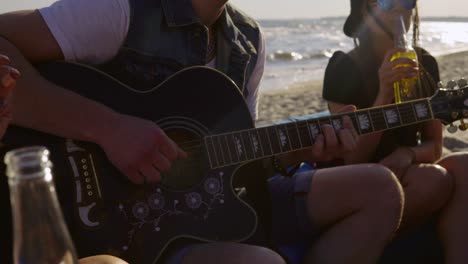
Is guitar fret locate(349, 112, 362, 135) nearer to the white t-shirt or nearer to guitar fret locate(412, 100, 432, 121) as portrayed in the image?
guitar fret locate(412, 100, 432, 121)

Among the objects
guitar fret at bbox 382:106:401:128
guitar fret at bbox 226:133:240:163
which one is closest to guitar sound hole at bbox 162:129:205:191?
guitar fret at bbox 226:133:240:163

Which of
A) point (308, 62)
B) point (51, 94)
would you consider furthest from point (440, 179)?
point (308, 62)

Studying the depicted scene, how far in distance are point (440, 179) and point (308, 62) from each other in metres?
13.9

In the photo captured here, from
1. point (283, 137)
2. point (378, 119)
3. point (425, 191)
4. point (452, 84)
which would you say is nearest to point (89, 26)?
point (283, 137)

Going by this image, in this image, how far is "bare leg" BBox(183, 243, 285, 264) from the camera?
1.88 metres

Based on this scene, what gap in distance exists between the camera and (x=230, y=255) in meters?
1.89

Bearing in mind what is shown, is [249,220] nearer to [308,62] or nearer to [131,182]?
[131,182]

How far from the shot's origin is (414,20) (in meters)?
3.06

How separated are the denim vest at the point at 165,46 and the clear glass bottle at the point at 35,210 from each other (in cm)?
123

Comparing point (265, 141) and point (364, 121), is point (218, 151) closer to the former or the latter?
point (265, 141)

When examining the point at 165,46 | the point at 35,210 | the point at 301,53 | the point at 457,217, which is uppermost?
the point at 35,210

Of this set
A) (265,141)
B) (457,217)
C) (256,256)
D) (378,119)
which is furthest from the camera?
(378,119)

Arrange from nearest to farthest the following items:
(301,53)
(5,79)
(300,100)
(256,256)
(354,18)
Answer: (5,79) → (256,256) → (354,18) → (300,100) → (301,53)

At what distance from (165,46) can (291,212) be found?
31.9 inches
